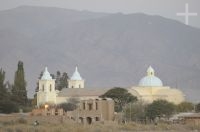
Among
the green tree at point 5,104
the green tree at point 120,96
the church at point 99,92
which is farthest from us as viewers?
the church at point 99,92

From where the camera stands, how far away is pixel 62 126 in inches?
1626

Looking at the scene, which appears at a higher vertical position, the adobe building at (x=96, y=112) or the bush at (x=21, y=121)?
the adobe building at (x=96, y=112)

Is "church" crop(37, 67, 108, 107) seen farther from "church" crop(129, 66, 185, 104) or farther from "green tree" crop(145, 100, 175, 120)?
"green tree" crop(145, 100, 175, 120)

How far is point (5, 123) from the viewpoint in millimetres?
46156

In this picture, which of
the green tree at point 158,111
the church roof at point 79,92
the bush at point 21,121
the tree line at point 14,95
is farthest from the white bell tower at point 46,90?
the bush at point 21,121

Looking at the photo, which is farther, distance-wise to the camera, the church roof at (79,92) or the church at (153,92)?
the church roof at (79,92)

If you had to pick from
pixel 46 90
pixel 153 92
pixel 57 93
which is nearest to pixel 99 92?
pixel 57 93

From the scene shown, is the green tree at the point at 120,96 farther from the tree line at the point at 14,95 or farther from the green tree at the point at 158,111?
the green tree at the point at 158,111

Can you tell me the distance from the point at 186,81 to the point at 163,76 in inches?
657

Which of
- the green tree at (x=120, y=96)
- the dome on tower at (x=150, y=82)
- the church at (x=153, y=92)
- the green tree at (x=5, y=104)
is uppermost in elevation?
the dome on tower at (x=150, y=82)

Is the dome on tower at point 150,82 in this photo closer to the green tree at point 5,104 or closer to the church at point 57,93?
the church at point 57,93

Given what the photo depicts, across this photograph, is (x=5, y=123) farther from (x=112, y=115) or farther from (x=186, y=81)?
(x=186, y=81)

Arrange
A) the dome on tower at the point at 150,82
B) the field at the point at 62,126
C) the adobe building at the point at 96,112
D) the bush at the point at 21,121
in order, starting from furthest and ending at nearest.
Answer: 1. the dome on tower at the point at 150,82
2. the adobe building at the point at 96,112
3. the bush at the point at 21,121
4. the field at the point at 62,126

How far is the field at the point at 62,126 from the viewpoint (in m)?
37.8
